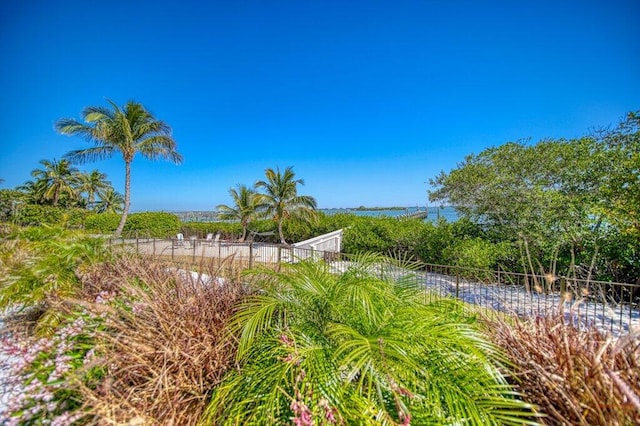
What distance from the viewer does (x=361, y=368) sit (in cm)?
172

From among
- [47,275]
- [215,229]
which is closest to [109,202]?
[215,229]

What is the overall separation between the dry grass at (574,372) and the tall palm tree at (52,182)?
1236 inches

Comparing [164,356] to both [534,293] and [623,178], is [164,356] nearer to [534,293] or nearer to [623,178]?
[534,293]

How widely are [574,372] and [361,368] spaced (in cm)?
116

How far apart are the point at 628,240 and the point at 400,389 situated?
900 centimetres

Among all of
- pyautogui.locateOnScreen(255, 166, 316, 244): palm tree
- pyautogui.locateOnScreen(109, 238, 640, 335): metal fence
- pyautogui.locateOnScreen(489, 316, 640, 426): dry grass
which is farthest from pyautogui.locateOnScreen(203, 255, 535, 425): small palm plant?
pyautogui.locateOnScreen(255, 166, 316, 244): palm tree

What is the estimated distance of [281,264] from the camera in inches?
119

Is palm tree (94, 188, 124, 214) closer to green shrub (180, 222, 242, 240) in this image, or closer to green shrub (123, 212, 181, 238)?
green shrub (123, 212, 181, 238)

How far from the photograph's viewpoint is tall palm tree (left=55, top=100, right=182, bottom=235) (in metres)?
14.0

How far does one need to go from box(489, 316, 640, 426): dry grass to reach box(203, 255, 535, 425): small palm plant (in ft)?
0.46

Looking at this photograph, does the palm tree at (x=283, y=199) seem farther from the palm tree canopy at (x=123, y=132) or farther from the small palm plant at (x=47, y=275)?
the small palm plant at (x=47, y=275)

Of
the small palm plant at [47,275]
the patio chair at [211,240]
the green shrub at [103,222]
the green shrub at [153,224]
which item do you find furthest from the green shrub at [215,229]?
the small palm plant at [47,275]

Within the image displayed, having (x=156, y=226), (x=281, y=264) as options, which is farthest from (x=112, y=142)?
(x=281, y=264)

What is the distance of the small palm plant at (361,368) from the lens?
1.47m
